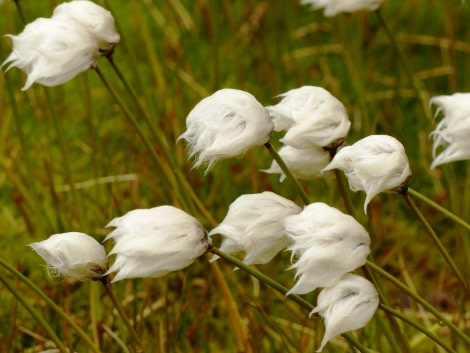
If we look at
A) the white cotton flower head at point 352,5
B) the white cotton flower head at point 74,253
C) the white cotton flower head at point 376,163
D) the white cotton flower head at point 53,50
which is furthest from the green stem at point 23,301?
the white cotton flower head at point 352,5

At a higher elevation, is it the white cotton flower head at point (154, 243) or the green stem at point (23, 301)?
the white cotton flower head at point (154, 243)

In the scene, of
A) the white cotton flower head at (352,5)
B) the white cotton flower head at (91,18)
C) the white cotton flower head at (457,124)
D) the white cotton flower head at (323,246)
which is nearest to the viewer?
the white cotton flower head at (323,246)

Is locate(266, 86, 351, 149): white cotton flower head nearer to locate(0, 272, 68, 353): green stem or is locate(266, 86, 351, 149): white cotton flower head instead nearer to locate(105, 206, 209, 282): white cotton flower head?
locate(105, 206, 209, 282): white cotton flower head

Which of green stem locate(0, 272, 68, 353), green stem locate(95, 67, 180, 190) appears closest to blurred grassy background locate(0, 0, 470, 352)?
green stem locate(95, 67, 180, 190)

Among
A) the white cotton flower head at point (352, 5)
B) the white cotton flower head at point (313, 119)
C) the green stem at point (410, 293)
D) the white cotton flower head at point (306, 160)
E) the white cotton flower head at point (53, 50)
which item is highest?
the white cotton flower head at point (53, 50)

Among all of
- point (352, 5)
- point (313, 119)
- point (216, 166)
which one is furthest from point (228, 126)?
point (216, 166)

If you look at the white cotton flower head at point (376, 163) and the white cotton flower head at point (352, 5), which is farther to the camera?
the white cotton flower head at point (352, 5)

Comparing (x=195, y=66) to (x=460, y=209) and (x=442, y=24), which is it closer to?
(x=442, y=24)

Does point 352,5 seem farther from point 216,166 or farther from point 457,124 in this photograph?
point 216,166

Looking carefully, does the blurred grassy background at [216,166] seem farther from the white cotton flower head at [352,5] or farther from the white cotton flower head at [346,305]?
the white cotton flower head at [346,305]
